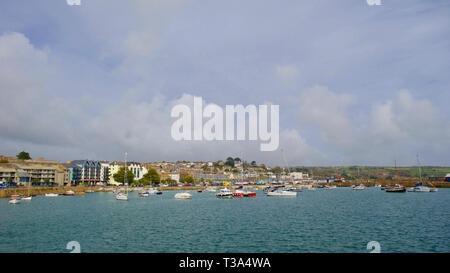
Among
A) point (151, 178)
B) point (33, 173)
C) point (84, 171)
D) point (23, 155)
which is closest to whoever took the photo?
point (33, 173)

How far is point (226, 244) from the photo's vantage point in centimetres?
1872

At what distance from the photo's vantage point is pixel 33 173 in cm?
9919

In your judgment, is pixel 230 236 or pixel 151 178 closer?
pixel 230 236

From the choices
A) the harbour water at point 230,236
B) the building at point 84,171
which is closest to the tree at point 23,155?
the building at point 84,171

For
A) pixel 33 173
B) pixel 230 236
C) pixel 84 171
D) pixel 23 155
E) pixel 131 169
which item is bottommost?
pixel 230 236

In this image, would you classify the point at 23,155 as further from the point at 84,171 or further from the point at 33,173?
the point at 33,173

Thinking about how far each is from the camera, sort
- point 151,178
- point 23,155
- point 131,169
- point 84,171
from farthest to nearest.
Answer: point 131,169, point 23,155, point 84,171, point 151,178

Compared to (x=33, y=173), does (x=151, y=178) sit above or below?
below

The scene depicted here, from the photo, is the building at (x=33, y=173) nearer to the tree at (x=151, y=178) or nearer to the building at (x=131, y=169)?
the building at (x=131, y=169)

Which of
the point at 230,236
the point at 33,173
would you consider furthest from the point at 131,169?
the point at 230,236

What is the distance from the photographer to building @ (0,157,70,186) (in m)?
91.1

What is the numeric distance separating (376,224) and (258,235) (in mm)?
12538
